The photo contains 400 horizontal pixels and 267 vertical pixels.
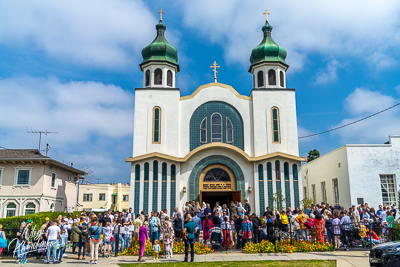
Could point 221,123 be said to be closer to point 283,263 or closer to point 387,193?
point 387,193

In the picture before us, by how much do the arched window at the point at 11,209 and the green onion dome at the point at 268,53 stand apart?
20.4 metres

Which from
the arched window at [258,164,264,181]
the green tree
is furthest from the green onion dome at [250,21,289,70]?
the green tree

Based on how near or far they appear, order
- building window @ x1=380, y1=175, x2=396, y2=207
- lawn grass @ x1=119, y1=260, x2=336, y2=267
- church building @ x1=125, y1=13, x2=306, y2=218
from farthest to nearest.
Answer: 1. church building @ x1=125, y1=13, x2=306, y2=218
2. building window @ x1=380, y1=175, x2=396, y2=207
3. lawn grass @ x1=119, y1=260, x2=336, y2=267

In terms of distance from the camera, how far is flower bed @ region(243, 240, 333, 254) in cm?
1475

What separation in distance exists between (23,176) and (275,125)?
61.2 ft

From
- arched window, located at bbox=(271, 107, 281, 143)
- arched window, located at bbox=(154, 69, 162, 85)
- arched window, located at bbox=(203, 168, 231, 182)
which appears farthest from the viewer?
arched window, located at bbox=(154, 69, 162, 85)

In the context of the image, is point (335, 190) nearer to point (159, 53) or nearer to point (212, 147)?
point (212, 147)

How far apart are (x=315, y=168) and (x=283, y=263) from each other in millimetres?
19999

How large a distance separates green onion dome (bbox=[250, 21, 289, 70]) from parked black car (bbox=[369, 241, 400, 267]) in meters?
18.4

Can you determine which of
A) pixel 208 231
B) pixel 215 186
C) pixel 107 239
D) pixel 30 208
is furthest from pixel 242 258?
pixel 30 208

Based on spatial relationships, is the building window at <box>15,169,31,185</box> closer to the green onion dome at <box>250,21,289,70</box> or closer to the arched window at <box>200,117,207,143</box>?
the arched window at <box>200,117,207,143</box>

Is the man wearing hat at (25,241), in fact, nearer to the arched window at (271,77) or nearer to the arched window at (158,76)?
the arched window at (158,76)

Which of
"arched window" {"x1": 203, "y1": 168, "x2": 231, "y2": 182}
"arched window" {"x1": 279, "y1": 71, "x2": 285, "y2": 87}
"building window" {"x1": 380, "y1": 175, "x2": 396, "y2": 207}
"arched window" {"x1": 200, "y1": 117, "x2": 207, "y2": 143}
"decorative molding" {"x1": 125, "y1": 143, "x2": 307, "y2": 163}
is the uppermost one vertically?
"arched window" {"x1": 279, "y1": 71, "x2": 285, "y2": 87}

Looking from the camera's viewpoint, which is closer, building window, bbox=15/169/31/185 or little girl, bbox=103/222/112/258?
little girl, bbox=103/222/112/258
